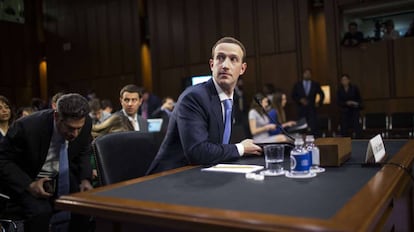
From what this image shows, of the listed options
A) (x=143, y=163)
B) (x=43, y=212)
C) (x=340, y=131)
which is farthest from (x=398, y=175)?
(x=340, y=131)

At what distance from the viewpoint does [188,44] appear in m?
9.74

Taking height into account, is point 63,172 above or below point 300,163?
below

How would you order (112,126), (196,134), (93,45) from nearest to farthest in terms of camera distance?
(196,134)
(112,126)
(93,45)

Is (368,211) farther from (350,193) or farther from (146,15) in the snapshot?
(146,15)

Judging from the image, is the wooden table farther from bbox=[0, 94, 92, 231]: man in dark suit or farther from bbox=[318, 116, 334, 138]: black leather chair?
bbox=[318, 116, 334, 138]: black leather chair

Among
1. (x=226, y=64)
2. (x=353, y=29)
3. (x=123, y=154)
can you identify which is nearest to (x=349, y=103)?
(x=353, y=29)

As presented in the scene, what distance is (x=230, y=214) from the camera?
953 mm

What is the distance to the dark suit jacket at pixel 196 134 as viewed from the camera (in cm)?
182

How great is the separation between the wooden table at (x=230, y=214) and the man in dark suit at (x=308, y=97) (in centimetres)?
635

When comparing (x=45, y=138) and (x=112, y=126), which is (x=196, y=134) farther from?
(x=112, y=126)

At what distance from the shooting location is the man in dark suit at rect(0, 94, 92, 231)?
2.04 meters

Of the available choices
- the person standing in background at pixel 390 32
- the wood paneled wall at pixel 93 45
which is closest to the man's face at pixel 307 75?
the person standing in background at pixel 390 32

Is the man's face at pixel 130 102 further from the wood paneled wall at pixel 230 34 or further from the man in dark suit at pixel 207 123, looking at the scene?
the wood paneled wall at pixel 230 34

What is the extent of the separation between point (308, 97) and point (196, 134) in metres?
Result: 6.21
